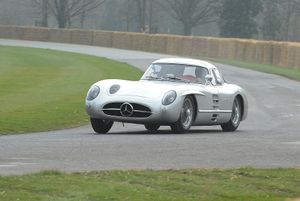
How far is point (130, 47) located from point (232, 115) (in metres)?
58.5

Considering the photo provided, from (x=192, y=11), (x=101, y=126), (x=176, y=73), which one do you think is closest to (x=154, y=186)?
(x=101, y=126)

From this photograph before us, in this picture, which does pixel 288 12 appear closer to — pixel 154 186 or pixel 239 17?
pixel 239 17

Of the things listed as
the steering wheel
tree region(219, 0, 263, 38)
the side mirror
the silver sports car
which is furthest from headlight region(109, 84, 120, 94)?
tree region(219, 0, 263, 38)

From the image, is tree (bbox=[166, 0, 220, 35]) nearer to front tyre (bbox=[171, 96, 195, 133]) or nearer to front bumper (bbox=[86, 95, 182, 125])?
front tyre (bbox=[171, 96, 195, 133])

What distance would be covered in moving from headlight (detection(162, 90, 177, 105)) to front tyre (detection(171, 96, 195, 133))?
34cm

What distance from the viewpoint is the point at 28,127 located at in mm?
18859

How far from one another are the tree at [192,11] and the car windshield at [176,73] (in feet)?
338

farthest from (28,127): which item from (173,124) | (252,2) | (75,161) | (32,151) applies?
(252,2)

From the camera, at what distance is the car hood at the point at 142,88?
17.5 meters

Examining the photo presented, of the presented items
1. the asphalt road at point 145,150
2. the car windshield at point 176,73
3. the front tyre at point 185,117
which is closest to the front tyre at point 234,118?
the asphalt road at point 145,150

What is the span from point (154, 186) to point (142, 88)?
27.9 feet

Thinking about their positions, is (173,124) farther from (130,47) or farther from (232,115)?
(130,47)

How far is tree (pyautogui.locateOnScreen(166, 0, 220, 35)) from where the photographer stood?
12544cm

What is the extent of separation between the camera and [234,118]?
66.7ft
